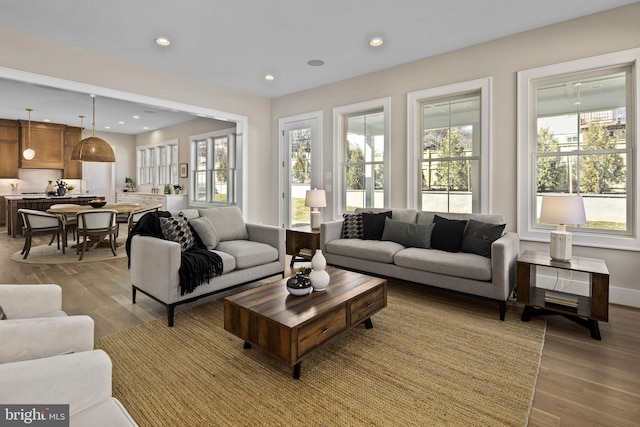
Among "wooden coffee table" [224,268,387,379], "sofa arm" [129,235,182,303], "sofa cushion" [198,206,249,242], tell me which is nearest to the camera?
"wooden coffee table" [224,268,387,379]

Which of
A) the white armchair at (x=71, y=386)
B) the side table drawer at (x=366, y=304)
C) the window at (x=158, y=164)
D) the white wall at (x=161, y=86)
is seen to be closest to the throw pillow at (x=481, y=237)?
the side table drawer at (x=366, y=304)

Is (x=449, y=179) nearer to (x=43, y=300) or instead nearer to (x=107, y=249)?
(x=43, y=300)

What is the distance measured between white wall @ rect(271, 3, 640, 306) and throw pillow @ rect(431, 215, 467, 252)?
2.18ft

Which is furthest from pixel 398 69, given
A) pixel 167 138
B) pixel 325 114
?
pixel 167 138

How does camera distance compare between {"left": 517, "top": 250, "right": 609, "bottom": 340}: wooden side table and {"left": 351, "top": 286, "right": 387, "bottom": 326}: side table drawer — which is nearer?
{"left": 351, "top": 286, "right": 387, "bottom": 326}: side table drawer

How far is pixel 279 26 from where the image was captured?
359 centimetres

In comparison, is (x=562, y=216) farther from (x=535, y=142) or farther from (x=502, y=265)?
(x=535, y=142)

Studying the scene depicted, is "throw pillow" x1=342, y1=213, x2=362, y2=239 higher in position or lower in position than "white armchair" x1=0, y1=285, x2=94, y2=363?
higher

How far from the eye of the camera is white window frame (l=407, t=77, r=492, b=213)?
12.9 ft

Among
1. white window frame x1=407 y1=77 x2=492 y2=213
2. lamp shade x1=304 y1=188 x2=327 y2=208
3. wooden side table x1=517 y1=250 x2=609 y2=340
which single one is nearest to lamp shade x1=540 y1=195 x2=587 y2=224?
wooden side table x1=517 y1=250 x2=609 y2=340

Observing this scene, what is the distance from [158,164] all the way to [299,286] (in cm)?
860

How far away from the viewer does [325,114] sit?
Result: 552 centimetres

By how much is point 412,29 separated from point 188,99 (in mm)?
3465

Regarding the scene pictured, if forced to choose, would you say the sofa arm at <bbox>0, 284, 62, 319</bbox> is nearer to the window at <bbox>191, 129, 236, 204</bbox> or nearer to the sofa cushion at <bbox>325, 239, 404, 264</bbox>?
the sofa cushion at <bbox>325, 239, 404, 264</bbox>
